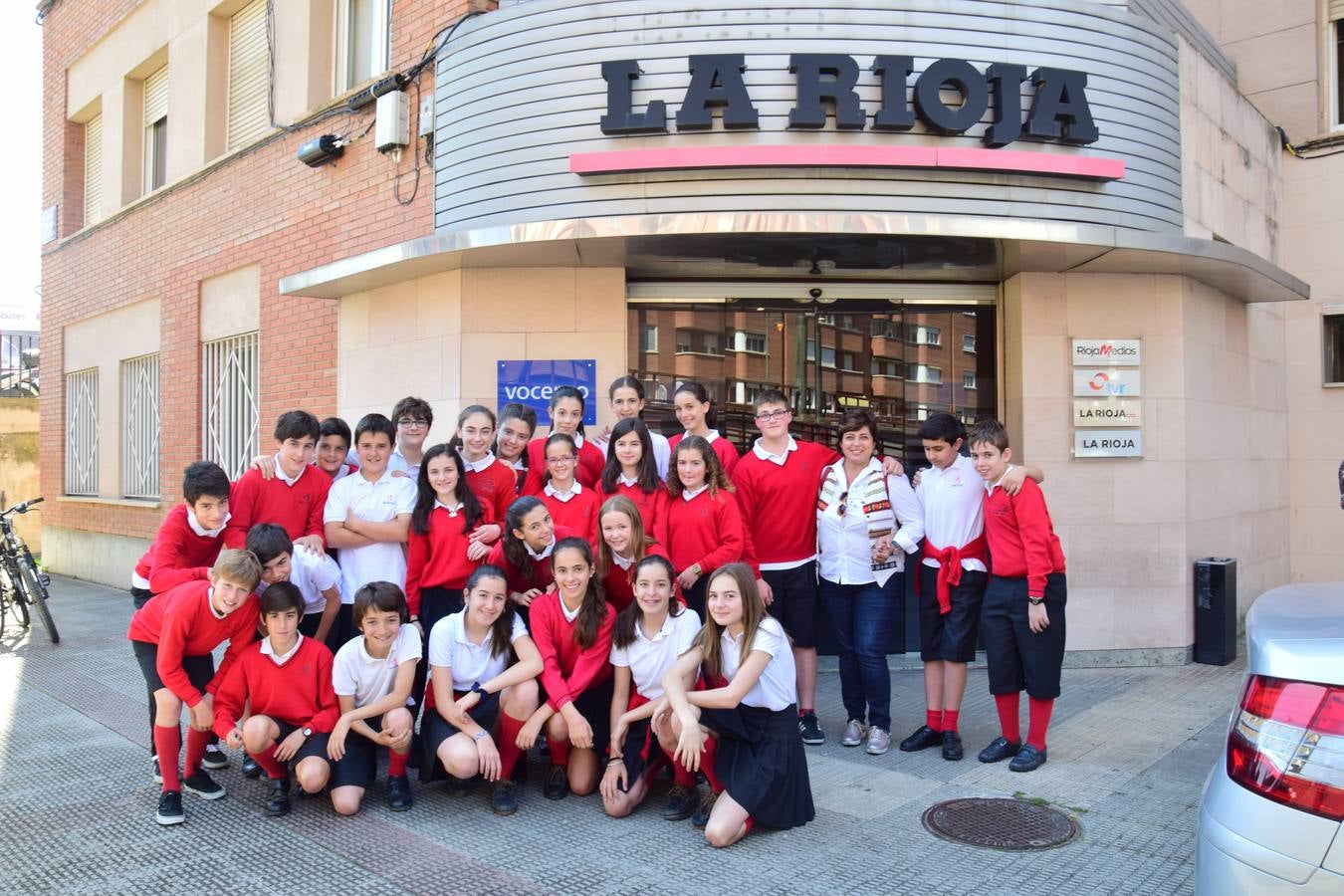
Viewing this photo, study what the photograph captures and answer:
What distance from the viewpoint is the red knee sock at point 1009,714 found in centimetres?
515

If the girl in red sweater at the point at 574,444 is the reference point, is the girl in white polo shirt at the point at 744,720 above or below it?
below

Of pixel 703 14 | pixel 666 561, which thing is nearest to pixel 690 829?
pixel 666 561

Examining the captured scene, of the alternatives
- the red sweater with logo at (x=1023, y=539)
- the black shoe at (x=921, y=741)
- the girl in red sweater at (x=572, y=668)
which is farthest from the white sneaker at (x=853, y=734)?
the girl in red sweater at (x=572, y=668)

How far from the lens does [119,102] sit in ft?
42.6

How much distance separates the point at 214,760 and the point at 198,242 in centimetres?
766

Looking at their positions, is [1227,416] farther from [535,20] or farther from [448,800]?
[448,800]

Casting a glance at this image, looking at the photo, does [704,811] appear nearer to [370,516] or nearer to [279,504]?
[370,516]

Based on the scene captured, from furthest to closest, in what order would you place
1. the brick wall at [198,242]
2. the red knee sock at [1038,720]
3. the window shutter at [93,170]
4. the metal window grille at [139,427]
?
the window shutter at [93,170] → the metal window grille at [139,427] → the brick wall at [198,242] → the red knee sock at [1038,720]

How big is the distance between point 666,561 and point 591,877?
53.8 inches

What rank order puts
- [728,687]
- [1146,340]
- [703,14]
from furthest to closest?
[1146,340] < [703,14] < [728,687]

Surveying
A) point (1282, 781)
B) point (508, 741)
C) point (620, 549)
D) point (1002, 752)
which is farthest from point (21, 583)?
point (1282, 781)

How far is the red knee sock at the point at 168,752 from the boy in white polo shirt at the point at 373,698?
2.20 feet

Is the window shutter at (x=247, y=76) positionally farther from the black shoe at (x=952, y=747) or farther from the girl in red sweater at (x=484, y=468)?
the black shoe at (x=952, y=747)

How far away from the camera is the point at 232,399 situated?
10.7 m
